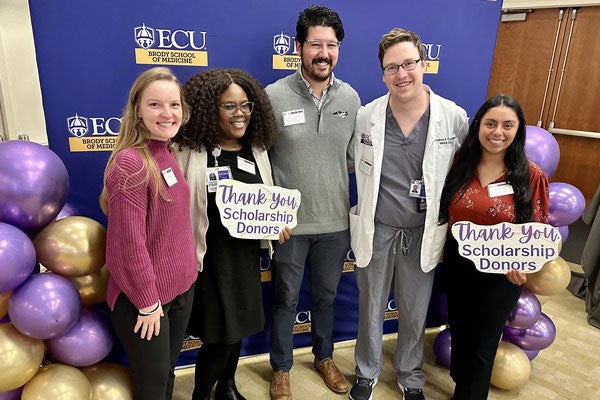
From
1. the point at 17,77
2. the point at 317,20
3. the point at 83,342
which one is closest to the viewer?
the point at 83,342

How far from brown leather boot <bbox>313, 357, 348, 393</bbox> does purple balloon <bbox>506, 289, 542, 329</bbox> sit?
97 centimetres

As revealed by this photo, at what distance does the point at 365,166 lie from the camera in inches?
76.7

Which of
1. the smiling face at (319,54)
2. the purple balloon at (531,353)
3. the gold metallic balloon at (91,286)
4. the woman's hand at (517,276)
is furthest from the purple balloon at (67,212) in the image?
the purple balloon at (531,353)

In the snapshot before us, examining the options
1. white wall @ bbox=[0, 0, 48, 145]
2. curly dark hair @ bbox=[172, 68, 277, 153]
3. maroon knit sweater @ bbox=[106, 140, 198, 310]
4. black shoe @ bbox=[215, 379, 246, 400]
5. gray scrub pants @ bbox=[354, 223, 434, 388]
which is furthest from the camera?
white wall @ bbox=[0, 0, 48, 145]

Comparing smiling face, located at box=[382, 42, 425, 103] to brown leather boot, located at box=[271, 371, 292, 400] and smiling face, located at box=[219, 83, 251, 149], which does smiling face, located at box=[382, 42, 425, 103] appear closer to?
smiling face, located at box=[219, 83, 251, 149]

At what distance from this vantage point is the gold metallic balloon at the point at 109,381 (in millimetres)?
1677

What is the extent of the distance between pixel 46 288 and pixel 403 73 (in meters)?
1.57

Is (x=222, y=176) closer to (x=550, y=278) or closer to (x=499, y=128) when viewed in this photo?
(x=499, y=128)

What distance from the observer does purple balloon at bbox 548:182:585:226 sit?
220 centimetres

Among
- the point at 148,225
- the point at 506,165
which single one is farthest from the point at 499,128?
the point at 148,225

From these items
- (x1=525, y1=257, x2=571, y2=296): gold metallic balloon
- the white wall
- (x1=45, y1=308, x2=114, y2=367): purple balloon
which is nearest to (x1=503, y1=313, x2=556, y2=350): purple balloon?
(x1=525, y1=257, x2=571, y2=296): gold metallic balloon

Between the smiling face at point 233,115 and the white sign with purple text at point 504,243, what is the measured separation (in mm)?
982

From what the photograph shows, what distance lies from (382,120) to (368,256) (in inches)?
24.9

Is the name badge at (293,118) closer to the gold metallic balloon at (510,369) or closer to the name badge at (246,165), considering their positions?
the name badge at (246,165)
